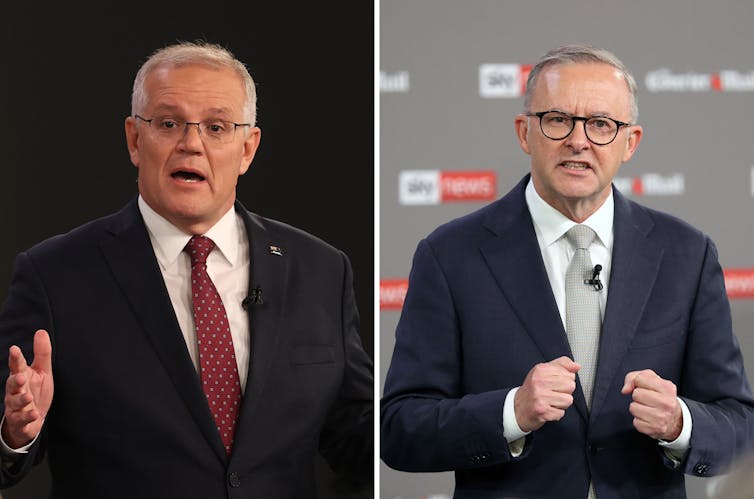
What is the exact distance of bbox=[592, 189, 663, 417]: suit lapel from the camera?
10.3 ft

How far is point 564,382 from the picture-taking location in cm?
297

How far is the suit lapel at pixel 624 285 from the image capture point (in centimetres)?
313

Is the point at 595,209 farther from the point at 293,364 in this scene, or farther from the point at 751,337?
the point at 751,337

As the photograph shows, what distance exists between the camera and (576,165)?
3240 millimetres

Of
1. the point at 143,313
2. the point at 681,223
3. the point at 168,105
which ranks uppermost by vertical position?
the point at 168,105

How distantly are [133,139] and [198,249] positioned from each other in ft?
1.23

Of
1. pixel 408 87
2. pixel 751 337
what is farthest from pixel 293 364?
→ pixel 751 337

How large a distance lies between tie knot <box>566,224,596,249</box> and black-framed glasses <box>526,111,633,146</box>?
0.82 ft

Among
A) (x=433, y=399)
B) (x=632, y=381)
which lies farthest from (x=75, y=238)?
(x=632, y=381)

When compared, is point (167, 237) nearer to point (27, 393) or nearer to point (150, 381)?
point (150, 381)

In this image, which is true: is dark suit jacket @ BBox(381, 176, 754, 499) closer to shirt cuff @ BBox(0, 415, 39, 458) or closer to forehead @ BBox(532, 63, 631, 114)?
forehead @ BBox(532, 63, 631, 114)

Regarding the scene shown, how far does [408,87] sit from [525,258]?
1.65 metres

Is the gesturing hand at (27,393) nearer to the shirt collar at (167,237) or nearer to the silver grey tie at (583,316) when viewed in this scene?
the shirt collar at (167,237)

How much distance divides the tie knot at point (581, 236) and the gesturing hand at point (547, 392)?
41 cm
